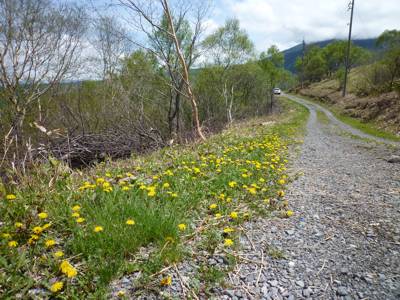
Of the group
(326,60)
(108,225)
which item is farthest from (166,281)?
(326,60)

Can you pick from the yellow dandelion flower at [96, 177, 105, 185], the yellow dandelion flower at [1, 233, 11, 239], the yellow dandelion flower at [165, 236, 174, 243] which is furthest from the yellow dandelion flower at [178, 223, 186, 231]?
the yellow dandelion flower at [1, 233, 11, 239]

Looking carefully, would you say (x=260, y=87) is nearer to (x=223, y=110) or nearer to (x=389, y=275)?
(x=223, y=110)

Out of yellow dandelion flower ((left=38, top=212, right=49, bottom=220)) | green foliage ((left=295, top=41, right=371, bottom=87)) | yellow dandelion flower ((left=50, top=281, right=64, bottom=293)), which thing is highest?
green foliage ((left=295, top=41, right=371, bottom=87))

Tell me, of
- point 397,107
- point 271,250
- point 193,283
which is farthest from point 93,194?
point 397,107

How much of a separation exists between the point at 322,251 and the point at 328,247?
13cm

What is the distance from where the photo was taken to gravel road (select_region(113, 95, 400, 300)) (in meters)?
2.18

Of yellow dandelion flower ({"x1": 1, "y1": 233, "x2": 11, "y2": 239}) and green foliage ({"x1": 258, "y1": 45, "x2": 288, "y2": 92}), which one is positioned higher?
green foliage ({"x1": 258, "y1": 45, "x2": 288, "y2": 92})

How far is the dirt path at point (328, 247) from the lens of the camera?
2.20m

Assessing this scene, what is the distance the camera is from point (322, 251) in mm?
2732

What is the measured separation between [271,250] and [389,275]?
1092mm

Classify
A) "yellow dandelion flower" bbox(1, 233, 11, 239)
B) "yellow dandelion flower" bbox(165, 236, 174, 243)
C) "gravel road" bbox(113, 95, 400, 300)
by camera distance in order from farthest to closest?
"yellow dandelion flower" bbox(165, 236, 174, 243)
"yellow dandelion flower" bbox(1, 233, 11, 239)
"gravel road" bbox(113, 95, 400, 300)

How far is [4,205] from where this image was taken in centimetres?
294

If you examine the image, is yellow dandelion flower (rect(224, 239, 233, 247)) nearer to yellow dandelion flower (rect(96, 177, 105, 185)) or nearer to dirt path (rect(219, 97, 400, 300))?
dirt path (rect(219, 97, 400, 300))

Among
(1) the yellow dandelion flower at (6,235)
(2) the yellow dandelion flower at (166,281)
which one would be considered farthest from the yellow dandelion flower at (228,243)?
(1) the yellow dandelion flower at (6,235)
